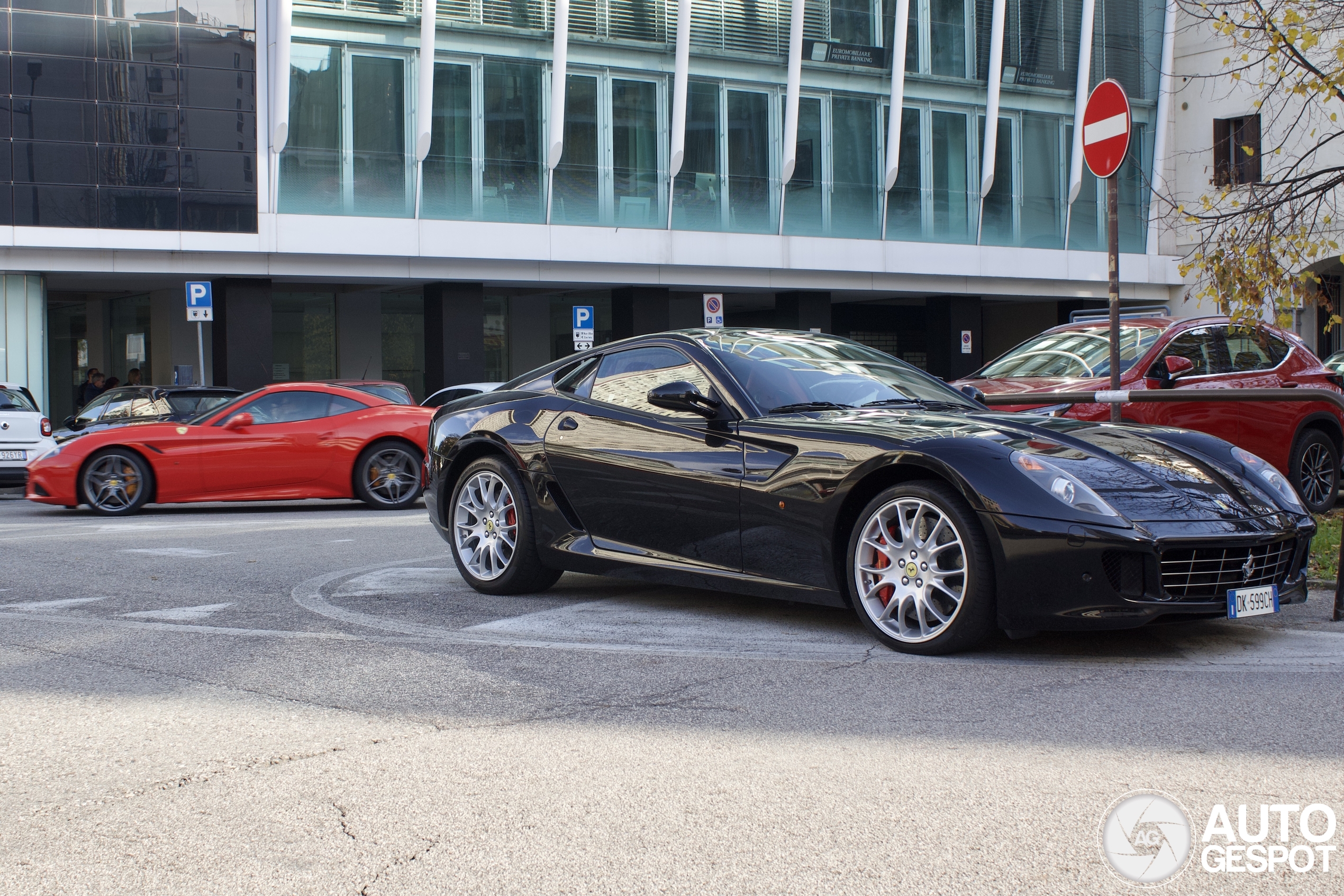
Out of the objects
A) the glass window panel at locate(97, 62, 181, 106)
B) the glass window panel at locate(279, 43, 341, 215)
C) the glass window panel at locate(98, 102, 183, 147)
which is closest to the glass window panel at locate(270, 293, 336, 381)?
the glass window panel at locate(279, 43, 341, 215)

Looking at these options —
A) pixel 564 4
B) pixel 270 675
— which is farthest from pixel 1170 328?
pixel 564 4

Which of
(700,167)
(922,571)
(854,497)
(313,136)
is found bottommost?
(922,571)

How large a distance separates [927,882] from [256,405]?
39.6 ft

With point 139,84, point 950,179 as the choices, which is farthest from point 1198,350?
point 950,179

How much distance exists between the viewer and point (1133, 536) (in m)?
4.99

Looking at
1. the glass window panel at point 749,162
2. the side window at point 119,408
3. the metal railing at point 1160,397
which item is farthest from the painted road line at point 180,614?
the glass window panel at point 749,162

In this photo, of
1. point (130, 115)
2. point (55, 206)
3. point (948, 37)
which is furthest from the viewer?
point (948, 37)

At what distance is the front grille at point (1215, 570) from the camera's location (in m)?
5.07

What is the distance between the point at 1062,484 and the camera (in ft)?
16.9

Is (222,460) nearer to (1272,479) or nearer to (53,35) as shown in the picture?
(1272,479)

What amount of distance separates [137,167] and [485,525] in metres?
21.4

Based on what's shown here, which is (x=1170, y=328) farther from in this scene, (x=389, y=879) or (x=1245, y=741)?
(x=389, y=879)

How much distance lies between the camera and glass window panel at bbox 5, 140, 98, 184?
2511 cm

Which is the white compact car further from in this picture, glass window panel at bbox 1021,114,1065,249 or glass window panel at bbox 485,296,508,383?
glass window panel at bbox 1021,114,1065,249
